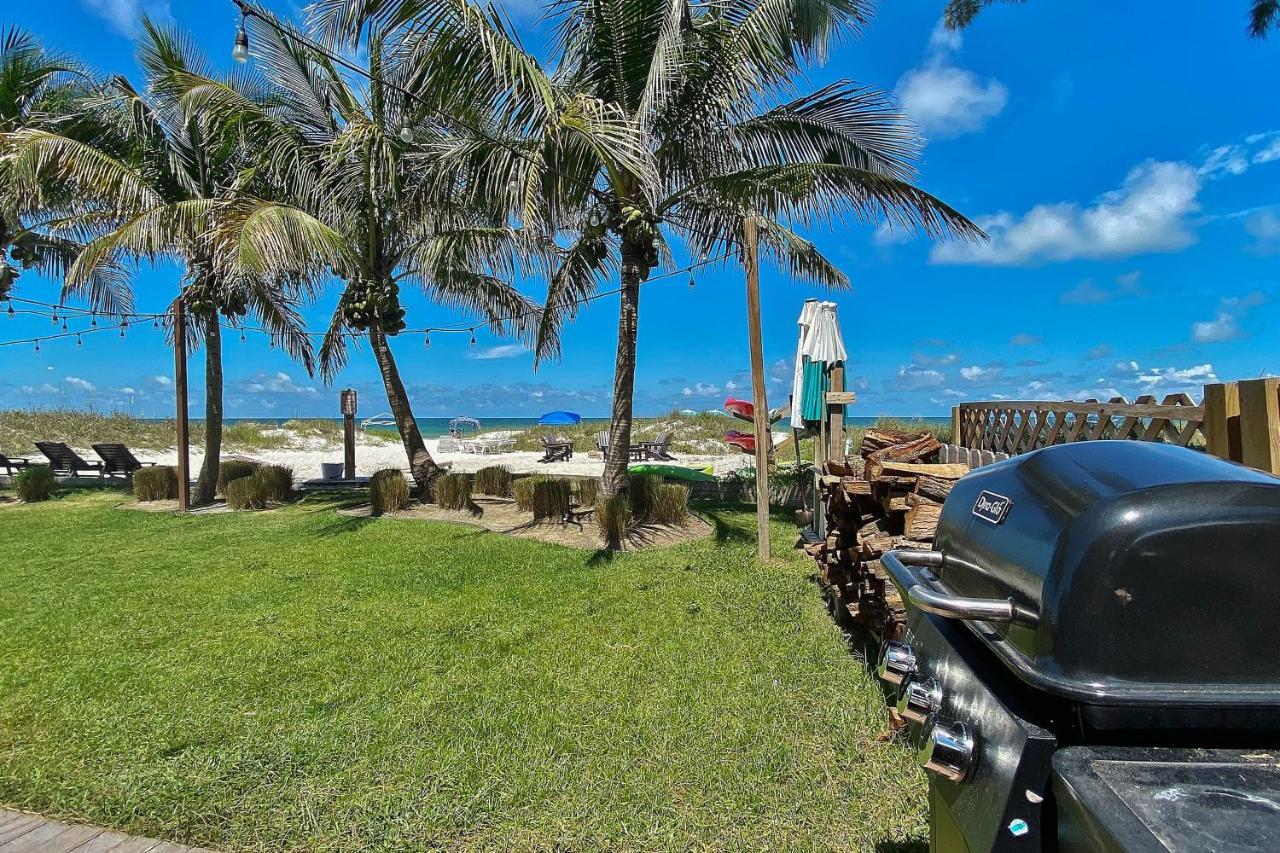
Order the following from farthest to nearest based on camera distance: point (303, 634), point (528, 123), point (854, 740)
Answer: point (528, 123), point (303, 634), point (854, 740)

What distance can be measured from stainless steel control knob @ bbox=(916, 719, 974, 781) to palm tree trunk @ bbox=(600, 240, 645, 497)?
696 centimetres

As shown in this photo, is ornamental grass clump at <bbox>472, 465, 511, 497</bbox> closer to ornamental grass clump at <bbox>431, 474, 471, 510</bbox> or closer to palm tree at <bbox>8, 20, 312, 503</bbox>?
ornamental grass clump at <bbox>431, 474, 471, 510</bbox>

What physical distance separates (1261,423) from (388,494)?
9.80 m

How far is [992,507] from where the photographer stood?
1.40 m

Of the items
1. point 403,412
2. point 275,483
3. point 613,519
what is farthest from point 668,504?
point 275,483

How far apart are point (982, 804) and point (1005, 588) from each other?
393 millimetres

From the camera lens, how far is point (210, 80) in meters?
10.2

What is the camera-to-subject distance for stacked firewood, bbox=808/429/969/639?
12.5ft

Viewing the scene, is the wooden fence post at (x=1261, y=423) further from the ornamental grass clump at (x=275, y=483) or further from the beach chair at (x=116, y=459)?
the beach chair at (x=116, y=459)

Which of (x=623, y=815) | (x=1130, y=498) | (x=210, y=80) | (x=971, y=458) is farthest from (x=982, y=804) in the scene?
(x=210, y=80)

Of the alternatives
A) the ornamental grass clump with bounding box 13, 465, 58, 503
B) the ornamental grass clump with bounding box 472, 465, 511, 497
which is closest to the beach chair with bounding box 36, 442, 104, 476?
the ornamental grass clump with bounding box 13, 465, 58, 503

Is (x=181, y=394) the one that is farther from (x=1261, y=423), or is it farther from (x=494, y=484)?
(x=1261, y=423)

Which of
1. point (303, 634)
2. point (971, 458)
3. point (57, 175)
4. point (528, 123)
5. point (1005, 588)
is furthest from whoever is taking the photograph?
point (57, 175)

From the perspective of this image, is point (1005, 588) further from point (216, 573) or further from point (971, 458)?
point (216, 573)
